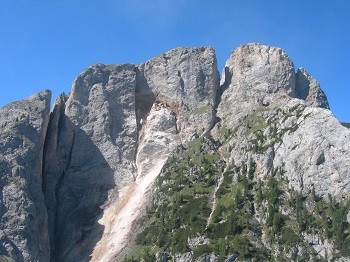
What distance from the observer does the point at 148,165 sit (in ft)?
495

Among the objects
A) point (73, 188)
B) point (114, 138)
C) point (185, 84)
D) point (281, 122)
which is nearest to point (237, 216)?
point (281, 122)

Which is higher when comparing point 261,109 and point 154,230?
point 261,109

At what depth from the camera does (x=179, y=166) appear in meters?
141

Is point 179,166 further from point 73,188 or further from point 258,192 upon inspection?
point 73,188

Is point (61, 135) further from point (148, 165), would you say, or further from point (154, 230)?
point (154, 230)

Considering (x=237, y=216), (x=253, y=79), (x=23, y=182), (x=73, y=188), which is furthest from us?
(x=253, y=79)

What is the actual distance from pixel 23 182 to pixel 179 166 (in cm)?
4202

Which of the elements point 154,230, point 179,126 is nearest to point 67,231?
point 154,230

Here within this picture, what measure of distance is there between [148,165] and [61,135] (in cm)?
2801

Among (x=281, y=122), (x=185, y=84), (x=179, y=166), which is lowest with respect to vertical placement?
(x=179, y=166)

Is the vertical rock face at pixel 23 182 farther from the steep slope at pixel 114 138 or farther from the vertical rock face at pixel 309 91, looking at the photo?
the vertical rock face at pixel 309 91

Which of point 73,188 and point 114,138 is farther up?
point 114,138

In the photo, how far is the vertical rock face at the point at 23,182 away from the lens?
11362 centimetres

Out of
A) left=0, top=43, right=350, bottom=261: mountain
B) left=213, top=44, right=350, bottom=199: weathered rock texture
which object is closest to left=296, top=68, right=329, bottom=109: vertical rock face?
left=213, top=44, right=350, bottom=199: weathered rock texture
